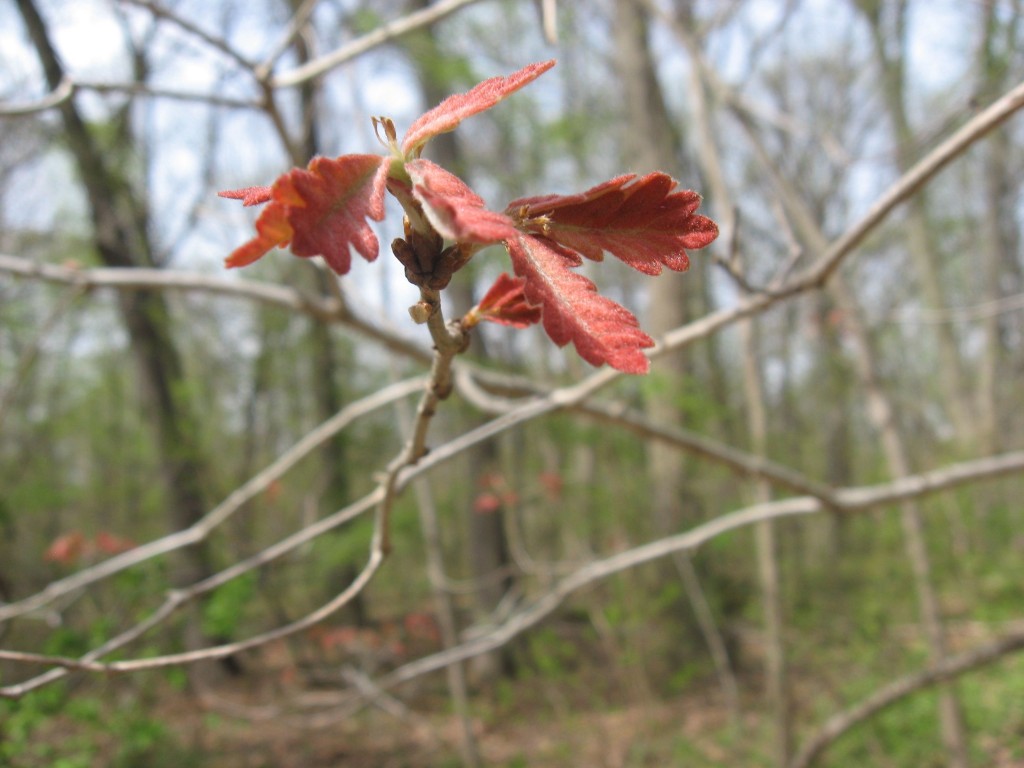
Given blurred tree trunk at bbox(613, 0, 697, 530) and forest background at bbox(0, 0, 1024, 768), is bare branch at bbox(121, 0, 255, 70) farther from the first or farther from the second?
blurred tree trunk at bbox(613, 0, 697, 530)

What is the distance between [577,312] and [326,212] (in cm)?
18

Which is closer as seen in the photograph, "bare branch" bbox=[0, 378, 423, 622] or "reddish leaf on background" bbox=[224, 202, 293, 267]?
"reddish leaf on background" bbox=[224, 202, 293, 267]

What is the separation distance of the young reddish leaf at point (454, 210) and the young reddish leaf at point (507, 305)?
4.7 inches

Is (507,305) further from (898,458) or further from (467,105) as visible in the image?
(898,458)

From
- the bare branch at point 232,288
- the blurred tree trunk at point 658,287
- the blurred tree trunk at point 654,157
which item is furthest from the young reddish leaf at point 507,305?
the blurred tree trunk at point 654,157

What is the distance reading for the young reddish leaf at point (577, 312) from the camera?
44cm

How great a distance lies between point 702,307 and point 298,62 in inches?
234

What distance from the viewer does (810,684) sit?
644 cm

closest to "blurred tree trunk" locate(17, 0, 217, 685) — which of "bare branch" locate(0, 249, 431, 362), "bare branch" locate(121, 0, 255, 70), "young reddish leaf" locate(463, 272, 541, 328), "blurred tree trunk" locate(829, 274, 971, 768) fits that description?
"bare branch" locate(0, 249, 431, 362)

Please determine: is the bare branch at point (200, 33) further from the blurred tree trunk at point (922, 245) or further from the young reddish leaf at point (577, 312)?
the blurred tree trunk at point (922, 245)

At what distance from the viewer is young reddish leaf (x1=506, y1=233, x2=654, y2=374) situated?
1.46ft

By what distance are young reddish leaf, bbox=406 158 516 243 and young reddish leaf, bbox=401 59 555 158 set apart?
0.02 metres

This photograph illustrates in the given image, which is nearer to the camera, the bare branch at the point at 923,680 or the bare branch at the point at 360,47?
the bare branch at the point at 360,47

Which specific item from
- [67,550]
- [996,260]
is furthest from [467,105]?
[996,260]
